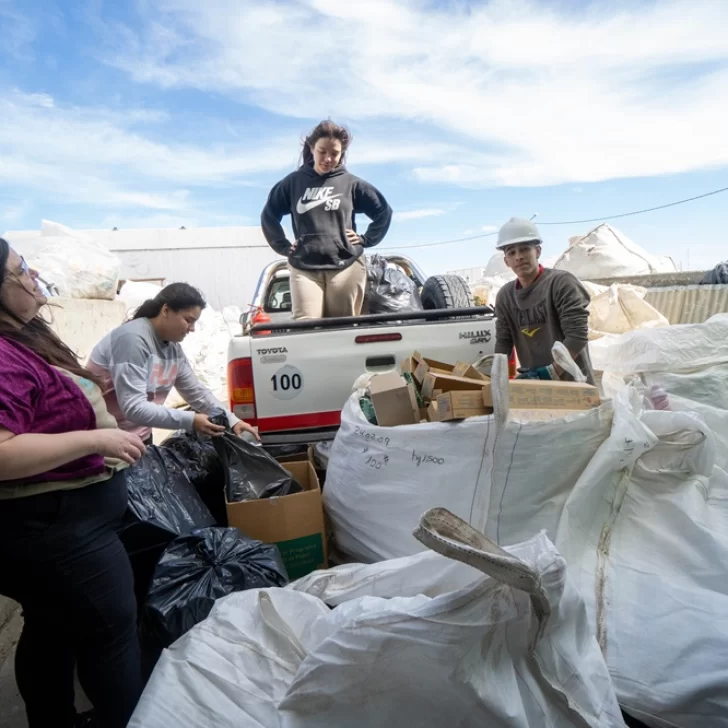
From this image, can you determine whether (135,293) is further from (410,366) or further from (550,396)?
(550,396)

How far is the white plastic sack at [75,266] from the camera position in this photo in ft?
20.1

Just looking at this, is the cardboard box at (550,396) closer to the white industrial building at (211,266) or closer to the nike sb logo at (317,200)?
the nike sb logo at (317,200)

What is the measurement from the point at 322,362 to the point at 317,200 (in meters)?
1.37

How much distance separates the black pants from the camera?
4.39 feet

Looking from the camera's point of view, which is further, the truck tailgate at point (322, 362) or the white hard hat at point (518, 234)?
the white hard hat at point (518, 234)

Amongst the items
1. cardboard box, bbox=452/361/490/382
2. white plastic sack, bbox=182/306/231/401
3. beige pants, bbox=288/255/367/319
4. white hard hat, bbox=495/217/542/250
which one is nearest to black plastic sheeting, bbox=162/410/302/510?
cardboard box, bbox=452/361/490/382

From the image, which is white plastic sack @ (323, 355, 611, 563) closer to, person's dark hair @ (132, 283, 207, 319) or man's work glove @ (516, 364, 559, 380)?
man's work glove @ (516, 364, 559, 380)

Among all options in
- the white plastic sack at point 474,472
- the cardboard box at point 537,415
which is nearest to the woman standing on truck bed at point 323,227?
the white plastic sack at point 474,472

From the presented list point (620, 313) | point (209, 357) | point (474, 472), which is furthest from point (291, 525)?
point (209, 357)

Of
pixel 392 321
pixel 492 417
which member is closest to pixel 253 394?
pixel 392 321

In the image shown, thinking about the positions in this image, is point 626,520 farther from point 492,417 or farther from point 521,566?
point 521,566

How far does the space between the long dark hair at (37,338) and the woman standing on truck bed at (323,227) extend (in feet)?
7.22

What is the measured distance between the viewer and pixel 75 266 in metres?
6.39

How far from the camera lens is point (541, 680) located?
3.61 feet
